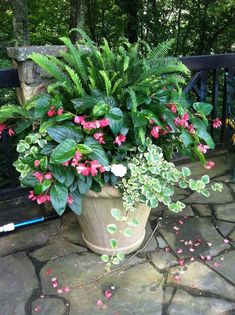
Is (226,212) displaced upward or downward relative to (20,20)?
downward

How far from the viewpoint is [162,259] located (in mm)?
2273

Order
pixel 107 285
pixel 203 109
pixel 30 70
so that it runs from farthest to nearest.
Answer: pixel 30 70 → pixel 203 109 → pixel 107 285

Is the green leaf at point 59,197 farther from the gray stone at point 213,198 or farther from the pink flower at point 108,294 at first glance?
the gray stone at point 213,198

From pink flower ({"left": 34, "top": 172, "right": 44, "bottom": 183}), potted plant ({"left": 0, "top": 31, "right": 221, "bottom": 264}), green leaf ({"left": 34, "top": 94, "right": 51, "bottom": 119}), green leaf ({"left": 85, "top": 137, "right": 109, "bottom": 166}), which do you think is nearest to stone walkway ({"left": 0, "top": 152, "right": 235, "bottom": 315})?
potted plant ({"left": 0, "top": 31, "right": 221, "bottom": 264})

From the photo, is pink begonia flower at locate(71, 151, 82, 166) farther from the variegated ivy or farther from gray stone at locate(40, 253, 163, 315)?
gray stone at locate(40, 253, 163, 315)

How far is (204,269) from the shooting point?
2180mm

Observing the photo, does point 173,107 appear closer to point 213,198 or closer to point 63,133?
point 63,133

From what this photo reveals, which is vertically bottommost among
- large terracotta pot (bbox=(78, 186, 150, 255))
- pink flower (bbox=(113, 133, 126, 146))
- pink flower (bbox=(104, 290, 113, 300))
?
pink flower (bbox=(104, 290, 113, 300))

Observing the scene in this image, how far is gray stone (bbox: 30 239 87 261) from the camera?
92.0 inches

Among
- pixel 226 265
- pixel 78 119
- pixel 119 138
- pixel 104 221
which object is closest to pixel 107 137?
pixel 119 138

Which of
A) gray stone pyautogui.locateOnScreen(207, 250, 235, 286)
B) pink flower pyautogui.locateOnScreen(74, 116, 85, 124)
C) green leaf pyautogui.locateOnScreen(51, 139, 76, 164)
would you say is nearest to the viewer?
green leaf pyautogui.locateOnScreen(51, 139, 76, 164)

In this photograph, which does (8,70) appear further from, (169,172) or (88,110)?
(169,172)

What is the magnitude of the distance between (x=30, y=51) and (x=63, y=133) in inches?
30.5

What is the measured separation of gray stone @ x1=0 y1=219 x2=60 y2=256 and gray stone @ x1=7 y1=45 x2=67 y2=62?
118cm
